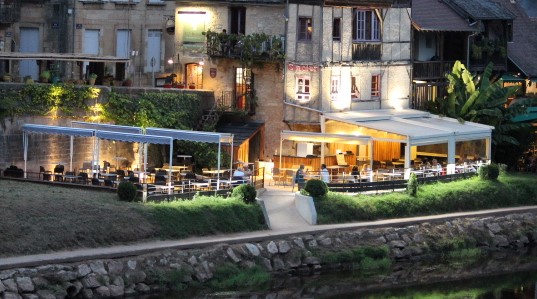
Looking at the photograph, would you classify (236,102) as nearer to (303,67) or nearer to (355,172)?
(303,67)

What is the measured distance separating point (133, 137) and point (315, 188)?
711cm

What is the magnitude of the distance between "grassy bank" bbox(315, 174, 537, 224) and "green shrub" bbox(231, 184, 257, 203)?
9.94 feet

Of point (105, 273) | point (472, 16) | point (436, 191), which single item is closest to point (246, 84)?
point (436, 191)

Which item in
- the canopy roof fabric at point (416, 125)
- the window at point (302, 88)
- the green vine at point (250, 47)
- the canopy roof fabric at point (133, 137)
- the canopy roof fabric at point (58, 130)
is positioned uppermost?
the green vine at point (250, 47)

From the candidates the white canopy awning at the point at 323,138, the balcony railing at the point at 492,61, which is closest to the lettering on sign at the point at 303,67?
the white canopy awning at the point at 323,138

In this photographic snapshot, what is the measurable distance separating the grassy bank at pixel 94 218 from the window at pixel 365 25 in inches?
596

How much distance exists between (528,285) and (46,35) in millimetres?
25949

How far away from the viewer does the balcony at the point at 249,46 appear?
67.9m

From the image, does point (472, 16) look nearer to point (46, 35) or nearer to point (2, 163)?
point (46, 35)

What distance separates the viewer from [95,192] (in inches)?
2270

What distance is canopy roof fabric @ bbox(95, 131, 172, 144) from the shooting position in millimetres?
58625

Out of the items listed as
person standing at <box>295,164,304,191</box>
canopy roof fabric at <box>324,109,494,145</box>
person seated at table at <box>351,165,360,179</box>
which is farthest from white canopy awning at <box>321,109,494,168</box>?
person standing at <box>295,164,304,191</box>

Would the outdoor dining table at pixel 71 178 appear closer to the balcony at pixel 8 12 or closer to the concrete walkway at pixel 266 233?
the concrete walkway at pixel 266 233

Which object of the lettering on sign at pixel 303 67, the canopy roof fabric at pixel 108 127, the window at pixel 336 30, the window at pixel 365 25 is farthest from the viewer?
the window at pixel 365 25
